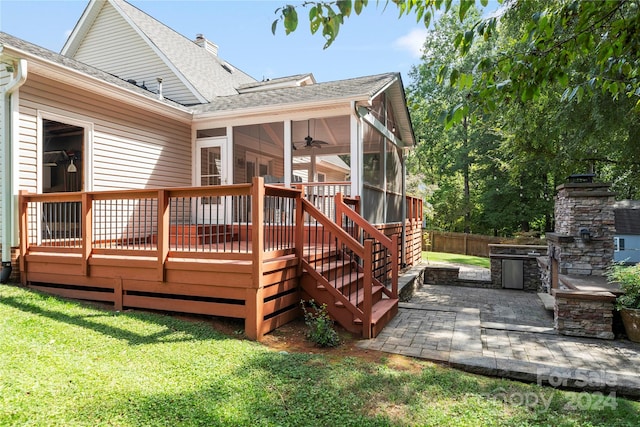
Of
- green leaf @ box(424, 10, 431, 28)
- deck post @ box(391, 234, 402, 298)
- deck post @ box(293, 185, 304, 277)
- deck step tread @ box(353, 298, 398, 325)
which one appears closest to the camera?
green leaf @ box(424, 10, 431, 28)

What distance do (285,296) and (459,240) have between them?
17798 mm

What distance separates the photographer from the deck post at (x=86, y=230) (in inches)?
205

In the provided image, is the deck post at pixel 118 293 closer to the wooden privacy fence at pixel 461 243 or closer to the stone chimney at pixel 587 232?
the stone chimney at pixel 587 232

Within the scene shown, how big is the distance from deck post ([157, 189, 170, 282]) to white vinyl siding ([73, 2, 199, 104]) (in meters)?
5.92

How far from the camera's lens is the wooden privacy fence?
19.7 m

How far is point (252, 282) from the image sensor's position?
4.32 meters

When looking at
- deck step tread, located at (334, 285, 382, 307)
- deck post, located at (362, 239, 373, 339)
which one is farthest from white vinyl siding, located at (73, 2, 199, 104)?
deck post, located at (362, 239, 373, 339)

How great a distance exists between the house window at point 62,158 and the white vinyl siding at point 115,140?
5.42 feet

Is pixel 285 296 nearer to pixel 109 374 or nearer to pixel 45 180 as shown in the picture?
pixel 109 374

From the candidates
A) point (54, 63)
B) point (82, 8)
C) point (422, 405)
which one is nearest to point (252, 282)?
point (422, 405)

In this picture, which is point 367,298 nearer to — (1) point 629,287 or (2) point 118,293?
(2) point 118,293

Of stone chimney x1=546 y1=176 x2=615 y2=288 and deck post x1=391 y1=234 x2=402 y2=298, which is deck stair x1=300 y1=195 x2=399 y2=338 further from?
stone chimney x1=546 y1=176 x2=615 y2=288

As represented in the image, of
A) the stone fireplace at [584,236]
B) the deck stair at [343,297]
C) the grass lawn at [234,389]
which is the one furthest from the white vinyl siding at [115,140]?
the stone fireplace at [584,236]

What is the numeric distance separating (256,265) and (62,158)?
7.40 metres
